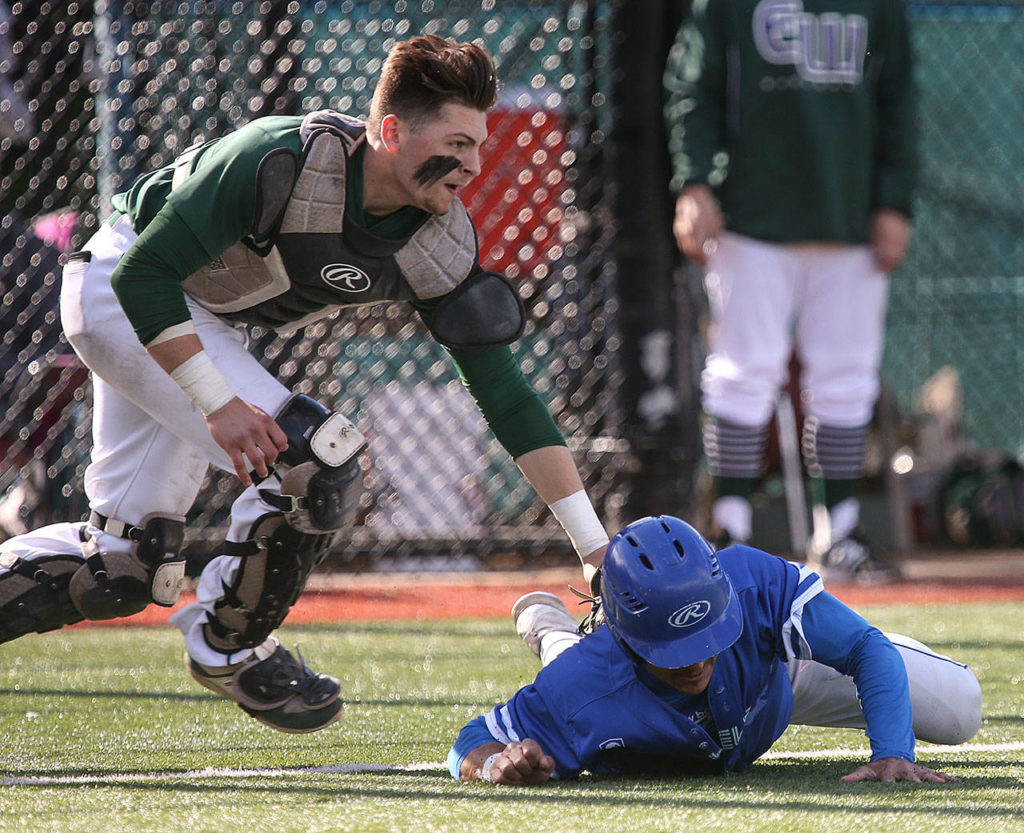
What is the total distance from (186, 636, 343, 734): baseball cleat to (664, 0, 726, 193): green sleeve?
3115 mm

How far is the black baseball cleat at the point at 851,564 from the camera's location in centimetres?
566

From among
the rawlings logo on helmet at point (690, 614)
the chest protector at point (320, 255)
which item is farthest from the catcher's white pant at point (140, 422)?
the rawlings logo on helmet at point (690, 614)

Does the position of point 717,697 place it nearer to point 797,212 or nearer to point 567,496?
point 567,496

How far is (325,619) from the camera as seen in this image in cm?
514

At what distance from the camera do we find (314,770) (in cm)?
260

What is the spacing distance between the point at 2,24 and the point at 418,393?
8.17ft

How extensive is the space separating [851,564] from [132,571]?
347cm

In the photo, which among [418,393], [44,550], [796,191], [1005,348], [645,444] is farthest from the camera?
[1005,348]

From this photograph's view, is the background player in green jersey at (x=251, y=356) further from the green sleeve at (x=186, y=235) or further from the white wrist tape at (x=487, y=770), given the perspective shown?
the white wrist tape at (x=487, y=770)

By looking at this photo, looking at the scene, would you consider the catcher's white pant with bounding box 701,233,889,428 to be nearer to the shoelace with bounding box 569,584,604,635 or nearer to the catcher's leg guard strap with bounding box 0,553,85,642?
the shoelace with bounding box 569,584,604,635

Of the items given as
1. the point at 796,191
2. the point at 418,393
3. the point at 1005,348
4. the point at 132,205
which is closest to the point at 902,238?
the point at 796,191

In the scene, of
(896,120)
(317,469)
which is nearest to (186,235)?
(317,469)

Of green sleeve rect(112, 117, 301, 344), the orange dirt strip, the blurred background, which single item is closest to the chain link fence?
the blurred background

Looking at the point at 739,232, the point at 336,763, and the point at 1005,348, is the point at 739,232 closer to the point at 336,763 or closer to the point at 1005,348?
the point at 336,763
